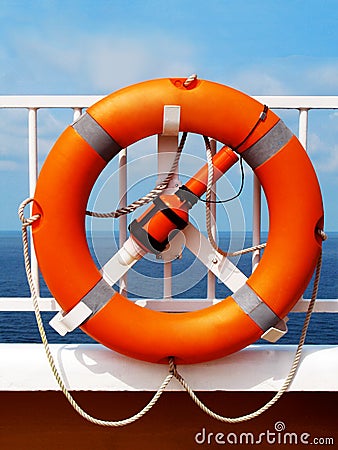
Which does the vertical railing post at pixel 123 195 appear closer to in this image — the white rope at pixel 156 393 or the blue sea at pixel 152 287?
the blue sea at pixel 152 287

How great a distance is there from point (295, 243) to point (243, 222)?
0.18 meters

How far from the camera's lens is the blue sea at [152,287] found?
6.24 feet

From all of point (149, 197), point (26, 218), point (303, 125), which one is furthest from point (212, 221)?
point (26, 218)

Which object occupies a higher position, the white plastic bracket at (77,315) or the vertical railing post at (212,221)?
the vertical railing post at (212,221)

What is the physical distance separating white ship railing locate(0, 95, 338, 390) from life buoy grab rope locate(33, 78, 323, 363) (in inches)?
3.4

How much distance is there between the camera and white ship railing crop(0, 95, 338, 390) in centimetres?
183

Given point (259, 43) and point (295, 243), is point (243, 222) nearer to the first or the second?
point (295, 243)

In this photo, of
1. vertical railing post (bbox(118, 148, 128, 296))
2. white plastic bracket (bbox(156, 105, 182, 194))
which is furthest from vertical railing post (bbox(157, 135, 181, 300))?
vertical railing post (bbox(118, 148, 128, 296))

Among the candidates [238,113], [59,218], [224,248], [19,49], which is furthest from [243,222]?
[19,49]

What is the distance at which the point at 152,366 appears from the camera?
1.83m

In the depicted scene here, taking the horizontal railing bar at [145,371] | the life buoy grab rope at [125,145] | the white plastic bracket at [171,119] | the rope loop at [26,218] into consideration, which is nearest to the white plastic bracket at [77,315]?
the life buoy grab rope at [125,145]

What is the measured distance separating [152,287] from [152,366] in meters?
0.23

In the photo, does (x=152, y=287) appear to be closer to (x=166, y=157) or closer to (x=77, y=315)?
(x=77, y=315)

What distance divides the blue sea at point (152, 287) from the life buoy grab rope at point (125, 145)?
0.12m
